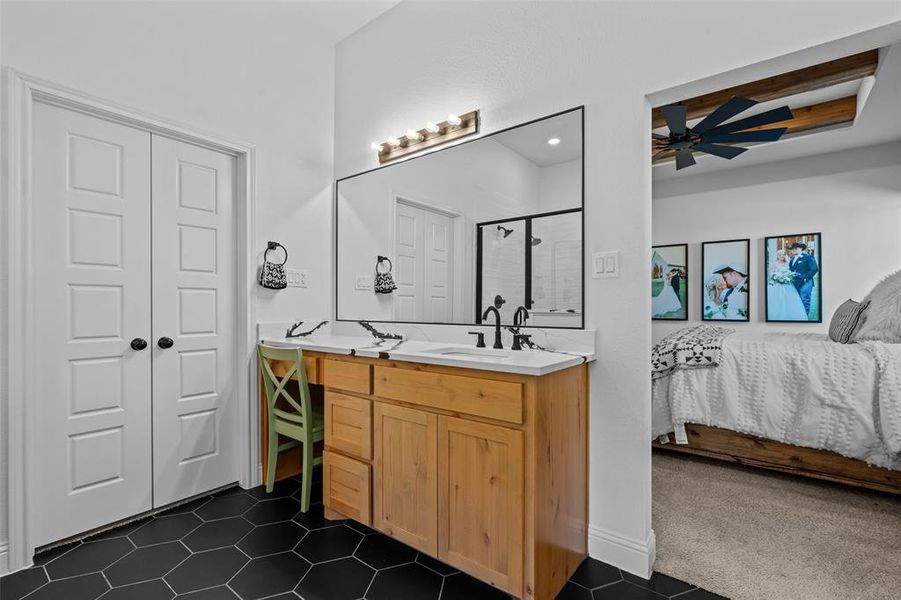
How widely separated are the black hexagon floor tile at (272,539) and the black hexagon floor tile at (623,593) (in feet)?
4.25

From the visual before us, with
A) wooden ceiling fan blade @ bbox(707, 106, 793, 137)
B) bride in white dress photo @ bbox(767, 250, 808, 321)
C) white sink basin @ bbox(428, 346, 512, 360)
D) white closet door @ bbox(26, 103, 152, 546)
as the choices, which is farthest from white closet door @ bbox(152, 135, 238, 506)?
bride in white dress photo @ bbox(767, 250, 808, 321)

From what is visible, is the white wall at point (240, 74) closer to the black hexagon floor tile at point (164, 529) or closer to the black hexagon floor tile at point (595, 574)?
the black hexagon floor tile at point (164, 529)

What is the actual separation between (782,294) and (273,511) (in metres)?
5.05

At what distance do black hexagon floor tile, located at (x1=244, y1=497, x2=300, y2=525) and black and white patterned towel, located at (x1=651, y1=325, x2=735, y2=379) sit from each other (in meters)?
2.44

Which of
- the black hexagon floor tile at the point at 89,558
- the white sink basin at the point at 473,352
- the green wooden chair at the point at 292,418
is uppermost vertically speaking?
the white sink basin at the point at 473,352

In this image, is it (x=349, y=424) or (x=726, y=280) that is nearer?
(x=349, y=424)

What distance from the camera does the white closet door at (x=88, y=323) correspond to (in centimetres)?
197

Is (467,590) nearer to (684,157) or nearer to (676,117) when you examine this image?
(676,117)

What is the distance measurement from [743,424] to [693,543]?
1.15 meters

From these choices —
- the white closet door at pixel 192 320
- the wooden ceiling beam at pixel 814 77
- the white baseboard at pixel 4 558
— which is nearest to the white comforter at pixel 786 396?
the wooden ceiling beam at pixel 814 77

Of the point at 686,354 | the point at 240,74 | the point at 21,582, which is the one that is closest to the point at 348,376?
the point at 21,582

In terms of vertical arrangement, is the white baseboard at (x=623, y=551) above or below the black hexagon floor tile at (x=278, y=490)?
above

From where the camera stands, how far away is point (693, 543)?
2.01 metres

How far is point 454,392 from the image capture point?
5.68 ft
